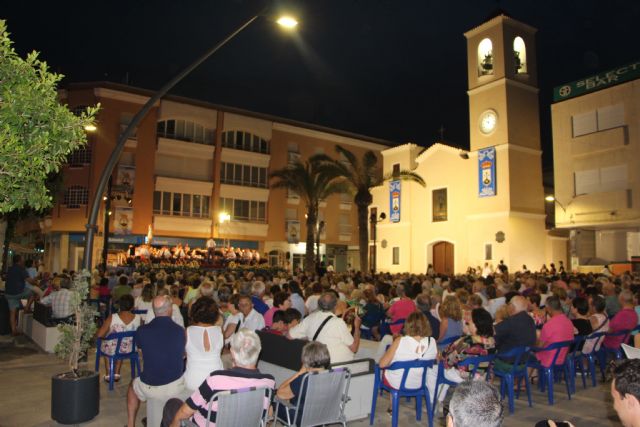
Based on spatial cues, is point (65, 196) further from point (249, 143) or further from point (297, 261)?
point (297, 261)

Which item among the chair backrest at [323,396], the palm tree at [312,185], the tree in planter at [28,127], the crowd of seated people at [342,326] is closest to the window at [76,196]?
the palm tree at [312,185]

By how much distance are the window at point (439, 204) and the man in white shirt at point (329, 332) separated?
28.7 m

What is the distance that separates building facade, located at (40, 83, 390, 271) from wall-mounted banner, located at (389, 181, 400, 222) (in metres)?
9.34

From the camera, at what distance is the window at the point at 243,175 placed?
4044 cm

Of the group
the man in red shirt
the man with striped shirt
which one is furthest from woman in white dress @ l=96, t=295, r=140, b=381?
the man in red shirt

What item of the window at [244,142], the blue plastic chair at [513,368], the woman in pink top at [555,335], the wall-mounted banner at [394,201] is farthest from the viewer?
the window at [244,142]

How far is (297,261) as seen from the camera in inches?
1725

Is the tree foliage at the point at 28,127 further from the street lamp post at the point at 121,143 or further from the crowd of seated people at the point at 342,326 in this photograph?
the street lamp post at the point at 121,143

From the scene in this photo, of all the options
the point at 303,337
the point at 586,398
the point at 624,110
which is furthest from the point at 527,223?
the point at 303,337

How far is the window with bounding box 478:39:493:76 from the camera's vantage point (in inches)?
1259

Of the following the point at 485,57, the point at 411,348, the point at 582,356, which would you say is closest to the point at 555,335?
the point at 582,356

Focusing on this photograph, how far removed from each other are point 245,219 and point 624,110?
27100 millimetres

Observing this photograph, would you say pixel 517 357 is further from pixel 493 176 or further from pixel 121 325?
pixel 493 176

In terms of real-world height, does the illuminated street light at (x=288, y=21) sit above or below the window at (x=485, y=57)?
below
